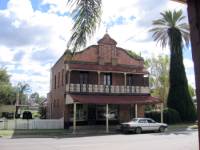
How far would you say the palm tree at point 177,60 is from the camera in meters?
42.9

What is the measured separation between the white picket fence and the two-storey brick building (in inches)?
45.0

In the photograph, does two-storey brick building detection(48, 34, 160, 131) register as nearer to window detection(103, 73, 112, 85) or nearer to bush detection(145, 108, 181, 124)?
window detection(103, 73, 112, 85)

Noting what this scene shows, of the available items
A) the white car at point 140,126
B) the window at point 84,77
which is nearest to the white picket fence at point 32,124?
the window at point 84,77

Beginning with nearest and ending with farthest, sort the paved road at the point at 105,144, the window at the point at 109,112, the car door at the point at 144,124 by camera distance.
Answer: the paved road at the point at 105,144 < the car door at the point at 144,124 < the window at the point at 109,112

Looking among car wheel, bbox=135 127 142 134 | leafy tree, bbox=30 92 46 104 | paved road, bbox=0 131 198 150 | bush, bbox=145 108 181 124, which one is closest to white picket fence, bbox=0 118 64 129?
car wheel, bbox=135 127 142 134

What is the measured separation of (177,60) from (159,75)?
47.5ft

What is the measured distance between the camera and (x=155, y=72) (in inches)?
2291

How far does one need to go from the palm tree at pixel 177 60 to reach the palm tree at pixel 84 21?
3941 cm

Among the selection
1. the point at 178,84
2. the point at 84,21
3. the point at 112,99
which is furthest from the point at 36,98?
the point at 84,21

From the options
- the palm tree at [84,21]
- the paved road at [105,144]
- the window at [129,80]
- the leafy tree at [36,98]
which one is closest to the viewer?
the palm tree at [84,21]

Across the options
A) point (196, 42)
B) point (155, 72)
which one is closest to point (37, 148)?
point (196, 42)

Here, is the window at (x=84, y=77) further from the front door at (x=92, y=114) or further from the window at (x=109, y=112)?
the window at (x=109, y=112)

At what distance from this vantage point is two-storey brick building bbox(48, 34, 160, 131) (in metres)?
35.3

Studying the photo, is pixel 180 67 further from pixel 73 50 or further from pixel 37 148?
pixel 73 50
